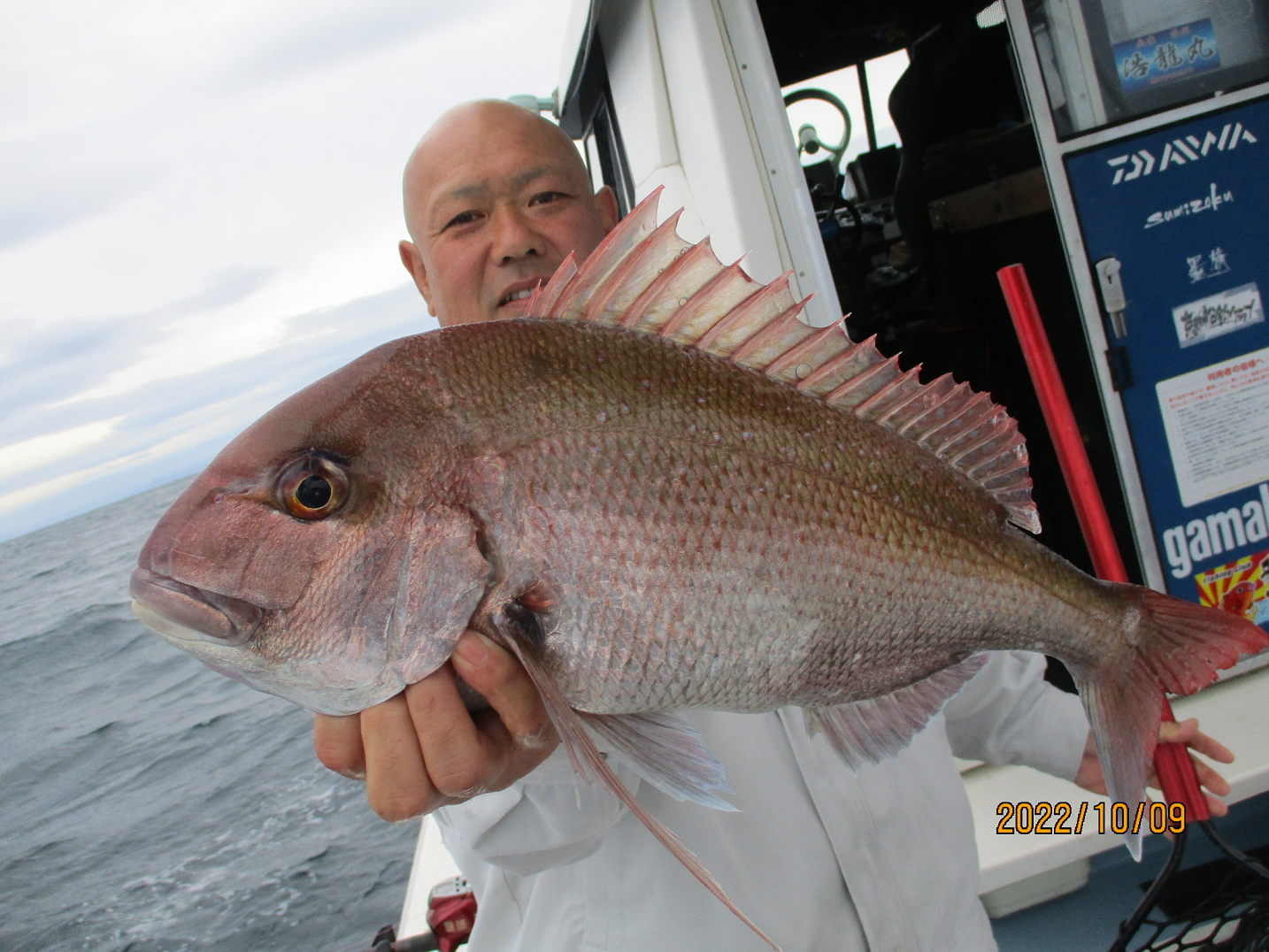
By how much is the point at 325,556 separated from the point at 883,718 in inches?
31.0

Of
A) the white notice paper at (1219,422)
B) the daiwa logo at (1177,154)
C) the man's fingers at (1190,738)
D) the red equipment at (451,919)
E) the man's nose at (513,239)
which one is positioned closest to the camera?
the man's fingers at (1190,738)

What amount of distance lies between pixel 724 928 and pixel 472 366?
1072 mm

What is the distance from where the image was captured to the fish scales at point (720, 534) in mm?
876

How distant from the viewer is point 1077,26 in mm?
2486

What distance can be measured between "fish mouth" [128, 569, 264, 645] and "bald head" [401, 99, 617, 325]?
961 mm

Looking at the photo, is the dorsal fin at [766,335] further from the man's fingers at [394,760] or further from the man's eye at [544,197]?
the man's eye at [544,197]

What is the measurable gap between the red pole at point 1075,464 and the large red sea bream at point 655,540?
2.09 feet

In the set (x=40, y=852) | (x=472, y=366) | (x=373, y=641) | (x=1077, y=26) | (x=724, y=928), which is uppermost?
(x=1077, y=26)

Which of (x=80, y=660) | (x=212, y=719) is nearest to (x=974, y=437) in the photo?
(x=212, y=719)

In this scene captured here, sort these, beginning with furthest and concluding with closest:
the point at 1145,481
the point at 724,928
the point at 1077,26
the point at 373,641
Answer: the point at 1145,481
the point at 1077,26
the point at 724,928
the point at 373,641

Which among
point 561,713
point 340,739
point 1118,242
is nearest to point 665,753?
point 561,713

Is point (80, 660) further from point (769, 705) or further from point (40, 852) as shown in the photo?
point (769, 705)

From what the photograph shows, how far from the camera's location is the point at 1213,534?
2709mm
